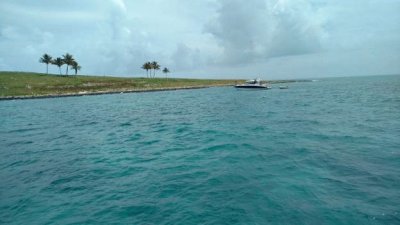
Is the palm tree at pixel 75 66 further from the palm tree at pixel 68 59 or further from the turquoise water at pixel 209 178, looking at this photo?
the turquoise water at pixel 209 178

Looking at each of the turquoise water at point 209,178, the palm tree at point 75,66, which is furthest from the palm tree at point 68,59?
the turquoise water at point 209,178

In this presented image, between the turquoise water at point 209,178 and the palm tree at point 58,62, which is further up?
the palm tree at point 58,62

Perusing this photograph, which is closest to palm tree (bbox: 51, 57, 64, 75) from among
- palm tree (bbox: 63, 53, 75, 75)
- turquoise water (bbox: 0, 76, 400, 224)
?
palm tree (bbox: 63, 53, 75, 75)

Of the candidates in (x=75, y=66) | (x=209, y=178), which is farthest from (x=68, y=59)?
(x=209, y=178)

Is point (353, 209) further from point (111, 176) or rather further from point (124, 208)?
point (111, 176)

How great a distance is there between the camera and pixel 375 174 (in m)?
15.0

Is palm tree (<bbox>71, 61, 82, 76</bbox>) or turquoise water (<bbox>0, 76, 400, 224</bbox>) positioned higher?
palm tree (<bbox>71, 61, 82, 76</bbox>)

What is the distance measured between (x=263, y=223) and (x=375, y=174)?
8339 millimetres

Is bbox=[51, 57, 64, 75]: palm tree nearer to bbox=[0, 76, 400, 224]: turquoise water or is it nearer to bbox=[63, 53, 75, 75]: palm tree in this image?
bbox=[63, 53, 75, 75]: palm tree

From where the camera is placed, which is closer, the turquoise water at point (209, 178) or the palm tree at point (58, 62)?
the turquoise water at point (209, 178)

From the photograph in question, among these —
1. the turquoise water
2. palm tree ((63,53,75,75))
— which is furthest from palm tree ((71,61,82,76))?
the turquoise water

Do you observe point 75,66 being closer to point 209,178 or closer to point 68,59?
point 68,59

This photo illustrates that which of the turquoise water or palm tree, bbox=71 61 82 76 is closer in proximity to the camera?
the turquoise water

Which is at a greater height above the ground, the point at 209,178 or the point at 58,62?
the point at 58,62
